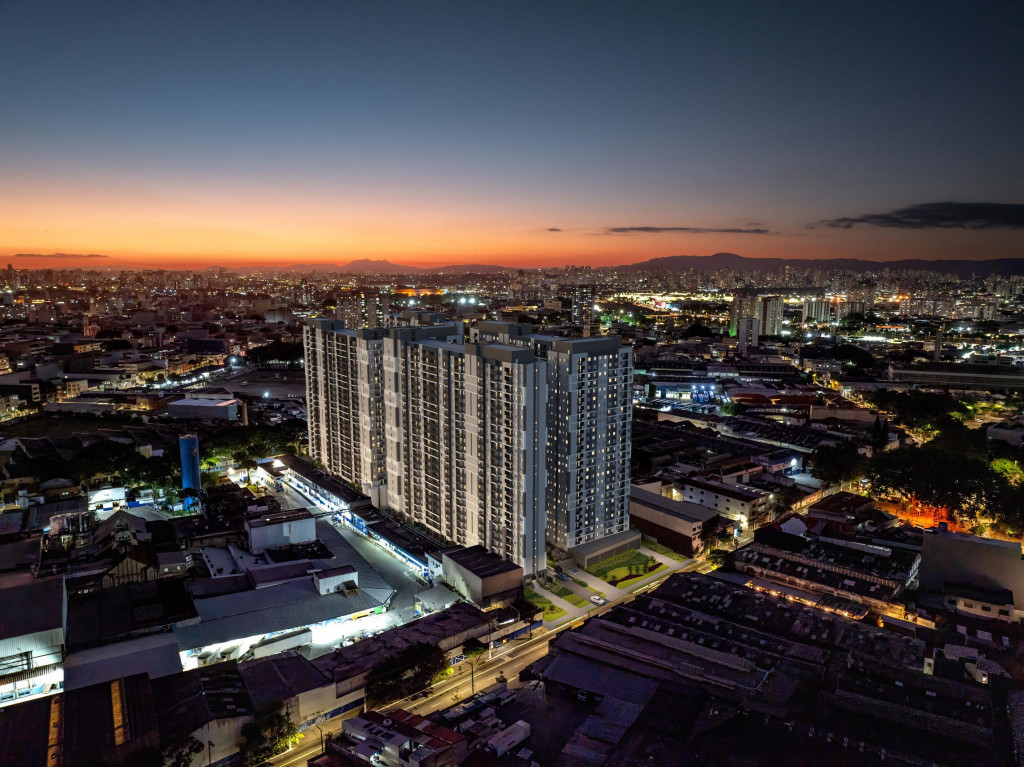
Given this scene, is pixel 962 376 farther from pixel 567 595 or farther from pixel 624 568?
pixel 567 595

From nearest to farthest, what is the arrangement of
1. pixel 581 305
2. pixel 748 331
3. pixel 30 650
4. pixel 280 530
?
1. pixel 30 650
2. pixel 280 530
3. pixel 748 331
4. pixel 581 305

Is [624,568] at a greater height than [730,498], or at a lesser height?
lesser

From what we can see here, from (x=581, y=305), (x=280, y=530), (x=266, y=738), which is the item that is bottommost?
(x=266, y=738)

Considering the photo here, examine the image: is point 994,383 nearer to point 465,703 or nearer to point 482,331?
point 482,331

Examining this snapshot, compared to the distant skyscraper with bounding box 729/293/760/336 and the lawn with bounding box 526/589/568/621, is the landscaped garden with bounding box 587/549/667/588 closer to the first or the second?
the lawn with bounding box 526/589/568/621

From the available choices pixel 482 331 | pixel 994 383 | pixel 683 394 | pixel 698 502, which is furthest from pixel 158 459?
pixel 994 383

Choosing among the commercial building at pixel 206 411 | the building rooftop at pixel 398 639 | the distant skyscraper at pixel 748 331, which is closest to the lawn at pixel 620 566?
the building rooftop at pixel 398 639

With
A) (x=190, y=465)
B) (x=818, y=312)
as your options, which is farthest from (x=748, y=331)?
(x=190, y=465)
